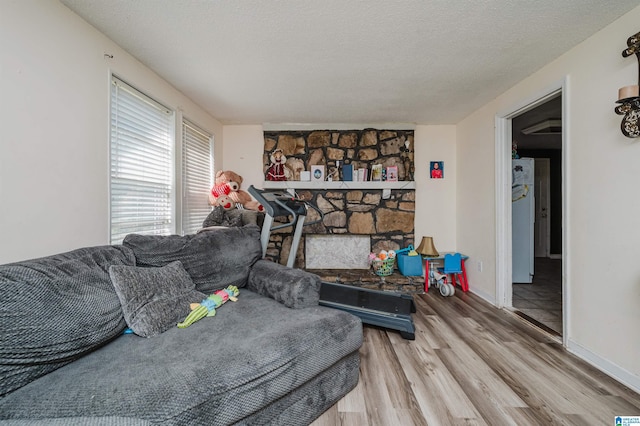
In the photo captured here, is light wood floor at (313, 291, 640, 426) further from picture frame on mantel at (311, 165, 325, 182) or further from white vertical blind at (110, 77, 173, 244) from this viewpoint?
picture frame on mantel at (311, 165, 325, 182)

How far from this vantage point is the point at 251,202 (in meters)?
3.23

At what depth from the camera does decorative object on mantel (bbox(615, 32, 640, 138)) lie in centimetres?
150

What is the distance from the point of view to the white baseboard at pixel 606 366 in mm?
1555

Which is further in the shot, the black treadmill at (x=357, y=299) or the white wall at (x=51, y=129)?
the black treadmill at (x=357, y=299)

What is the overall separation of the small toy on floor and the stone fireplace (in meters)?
1.88

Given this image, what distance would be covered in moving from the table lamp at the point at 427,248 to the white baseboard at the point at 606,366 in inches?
64.1

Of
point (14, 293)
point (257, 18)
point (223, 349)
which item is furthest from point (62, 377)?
point (257, 18)

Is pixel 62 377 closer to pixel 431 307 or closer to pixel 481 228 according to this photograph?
pixel 431 307

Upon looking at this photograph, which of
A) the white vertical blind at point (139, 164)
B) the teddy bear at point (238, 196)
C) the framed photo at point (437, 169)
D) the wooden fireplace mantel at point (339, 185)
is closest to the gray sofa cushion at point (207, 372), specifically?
the white vertical blind at point (139, 164)

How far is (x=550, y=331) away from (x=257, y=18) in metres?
3.32

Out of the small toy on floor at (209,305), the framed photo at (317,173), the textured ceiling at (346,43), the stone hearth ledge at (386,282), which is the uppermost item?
the textured ceiling at (346,43)

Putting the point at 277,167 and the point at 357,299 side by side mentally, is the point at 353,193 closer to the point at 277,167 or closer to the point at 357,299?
the point at 277,167

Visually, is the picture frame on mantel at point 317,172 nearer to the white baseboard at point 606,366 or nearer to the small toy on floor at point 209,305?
the small toy on floor at point 209,305

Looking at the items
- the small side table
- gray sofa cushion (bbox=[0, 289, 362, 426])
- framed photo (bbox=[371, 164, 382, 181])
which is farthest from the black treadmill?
framed photo (bbox=[371, 164, 382, 181])
